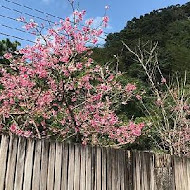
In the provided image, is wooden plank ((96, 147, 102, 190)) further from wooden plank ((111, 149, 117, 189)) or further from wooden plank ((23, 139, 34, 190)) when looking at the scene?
wooden plank ((23, 139, 34, 190))

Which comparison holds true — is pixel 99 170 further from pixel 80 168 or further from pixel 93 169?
pixel 80 168

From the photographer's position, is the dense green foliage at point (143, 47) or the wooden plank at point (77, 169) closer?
the wooden plank at point (77, 169)

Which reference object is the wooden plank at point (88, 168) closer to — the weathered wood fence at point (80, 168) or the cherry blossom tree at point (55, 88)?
the weathered wood fence at point (80, 168)

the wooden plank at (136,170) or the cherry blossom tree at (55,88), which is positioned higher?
the cherry blossom tree at (55,88)

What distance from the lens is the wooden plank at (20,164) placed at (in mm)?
2075

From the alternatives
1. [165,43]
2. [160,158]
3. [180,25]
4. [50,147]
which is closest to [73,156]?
[50,147]

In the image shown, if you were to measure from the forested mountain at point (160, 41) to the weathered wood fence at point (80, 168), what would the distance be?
9.47 metres

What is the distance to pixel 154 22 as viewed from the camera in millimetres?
28328

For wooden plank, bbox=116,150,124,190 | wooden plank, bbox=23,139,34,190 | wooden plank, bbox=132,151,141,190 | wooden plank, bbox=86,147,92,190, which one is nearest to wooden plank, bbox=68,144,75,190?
wooden plank, bbox=86,147,92,190

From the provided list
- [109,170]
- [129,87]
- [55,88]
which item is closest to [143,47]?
[129,87]

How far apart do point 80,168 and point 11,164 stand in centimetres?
63

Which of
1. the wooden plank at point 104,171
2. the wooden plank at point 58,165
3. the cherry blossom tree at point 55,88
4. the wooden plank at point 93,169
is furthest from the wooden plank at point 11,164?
the cherry blossom tree at point 55,88

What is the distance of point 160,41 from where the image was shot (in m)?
21.5

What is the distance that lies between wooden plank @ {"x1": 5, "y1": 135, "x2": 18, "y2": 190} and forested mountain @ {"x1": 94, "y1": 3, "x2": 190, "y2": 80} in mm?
10483
